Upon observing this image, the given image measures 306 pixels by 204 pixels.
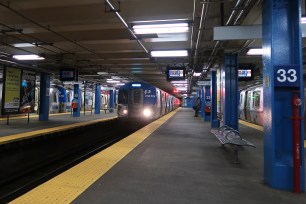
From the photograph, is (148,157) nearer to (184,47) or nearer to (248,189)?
(248,189)

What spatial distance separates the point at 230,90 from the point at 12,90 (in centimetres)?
951

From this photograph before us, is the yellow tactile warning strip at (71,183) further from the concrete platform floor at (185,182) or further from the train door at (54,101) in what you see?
the train door at (54,101)

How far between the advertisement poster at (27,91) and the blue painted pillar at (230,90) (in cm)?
939

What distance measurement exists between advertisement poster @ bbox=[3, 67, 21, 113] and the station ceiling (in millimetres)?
1126

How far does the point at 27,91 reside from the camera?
45.2ft

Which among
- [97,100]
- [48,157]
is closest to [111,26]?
[48,157]

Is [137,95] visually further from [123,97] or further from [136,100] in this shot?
[123,97]

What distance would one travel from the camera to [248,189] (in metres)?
4.02

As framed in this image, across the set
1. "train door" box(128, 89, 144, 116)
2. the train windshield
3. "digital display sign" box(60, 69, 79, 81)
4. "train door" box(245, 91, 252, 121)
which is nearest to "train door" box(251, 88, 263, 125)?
"train door" box(245, 91, 252, 121)

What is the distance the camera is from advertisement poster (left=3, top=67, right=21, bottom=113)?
1212 cm

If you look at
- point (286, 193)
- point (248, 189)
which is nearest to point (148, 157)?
point (248, 189)

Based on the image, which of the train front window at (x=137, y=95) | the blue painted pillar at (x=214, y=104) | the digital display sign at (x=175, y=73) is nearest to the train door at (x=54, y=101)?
the train front window at (x=137, y=95)

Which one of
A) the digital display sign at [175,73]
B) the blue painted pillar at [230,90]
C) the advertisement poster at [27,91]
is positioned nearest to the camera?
the blue painted pillar at [230,90]

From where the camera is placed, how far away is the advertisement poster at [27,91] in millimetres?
13366
